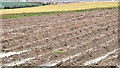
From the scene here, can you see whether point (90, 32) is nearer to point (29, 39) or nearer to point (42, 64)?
point (29, 39)

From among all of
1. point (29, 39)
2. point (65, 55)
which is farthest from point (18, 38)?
point (65, 55)

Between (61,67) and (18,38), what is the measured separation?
14.0ft

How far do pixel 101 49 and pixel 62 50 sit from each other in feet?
4.48

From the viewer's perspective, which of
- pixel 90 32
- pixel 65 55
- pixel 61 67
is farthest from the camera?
pixel 90 32

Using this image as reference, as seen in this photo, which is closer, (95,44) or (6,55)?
(6,55)

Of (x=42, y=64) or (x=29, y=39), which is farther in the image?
(x=29, y=39)

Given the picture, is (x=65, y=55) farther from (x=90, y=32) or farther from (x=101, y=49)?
(x=90, y=32)

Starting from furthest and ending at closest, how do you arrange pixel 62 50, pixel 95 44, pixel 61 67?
pixel 95 44, pixel 62 50, pixel 61 67

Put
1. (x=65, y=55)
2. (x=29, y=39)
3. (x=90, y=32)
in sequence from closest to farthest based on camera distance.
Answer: (x=65, y=55)
(x=29, y=39)
(x=90, y=32)

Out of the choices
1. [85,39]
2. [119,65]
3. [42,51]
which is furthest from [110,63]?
[85,39]

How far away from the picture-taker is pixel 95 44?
31.4 feet

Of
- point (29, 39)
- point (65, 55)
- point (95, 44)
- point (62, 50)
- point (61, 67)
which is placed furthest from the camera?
point (29, 39)

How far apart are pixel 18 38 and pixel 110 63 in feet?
15.9

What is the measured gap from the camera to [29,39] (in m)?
10.3
